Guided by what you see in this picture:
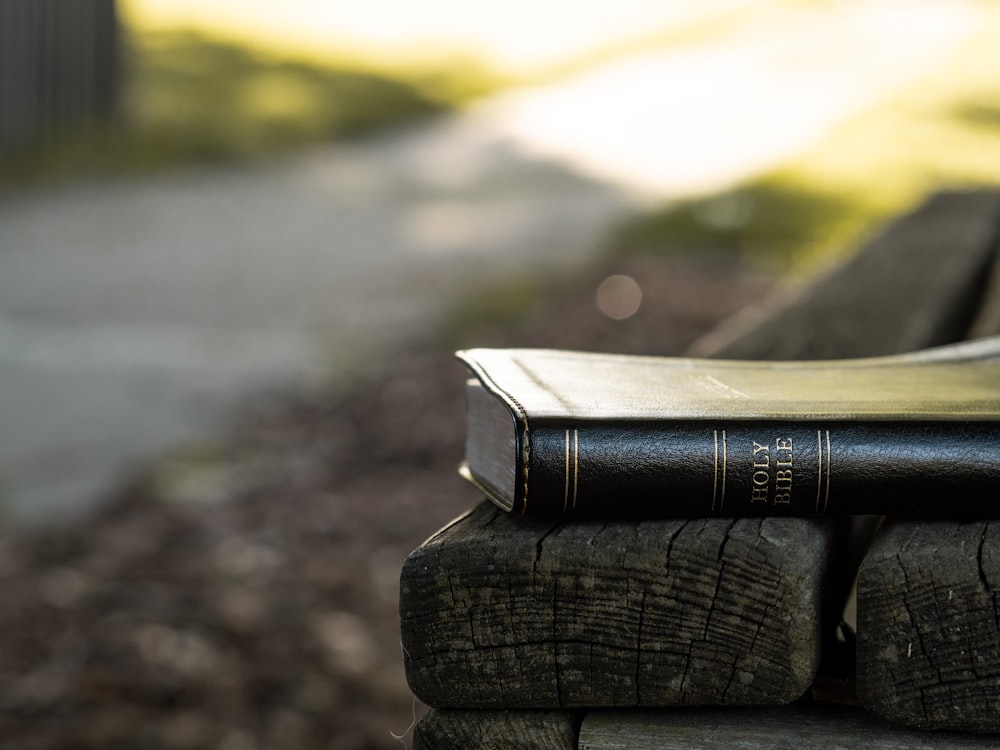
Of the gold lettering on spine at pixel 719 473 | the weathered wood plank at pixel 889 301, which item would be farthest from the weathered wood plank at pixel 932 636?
the weathered wood plank at pixel 889 301

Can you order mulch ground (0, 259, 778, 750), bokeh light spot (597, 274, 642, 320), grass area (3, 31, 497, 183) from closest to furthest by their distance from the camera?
mulch ground (0, 259, 778, 750) < bokeh light spot (597, 274, 642, 320) < grass area (3, 31, 497, 183)

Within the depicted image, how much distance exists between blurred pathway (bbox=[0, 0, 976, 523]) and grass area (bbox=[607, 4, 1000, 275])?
1.15 ft

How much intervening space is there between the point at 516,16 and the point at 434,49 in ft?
5.77

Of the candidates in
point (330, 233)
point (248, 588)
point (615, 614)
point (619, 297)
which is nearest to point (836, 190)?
point (619, 297)

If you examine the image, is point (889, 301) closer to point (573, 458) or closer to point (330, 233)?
point (573, 458)

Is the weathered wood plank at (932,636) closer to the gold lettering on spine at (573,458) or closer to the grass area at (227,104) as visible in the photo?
the gold lettering on spine at (573,458)

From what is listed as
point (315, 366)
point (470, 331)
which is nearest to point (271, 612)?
point (315, 366)

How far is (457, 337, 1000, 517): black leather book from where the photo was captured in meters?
0.97

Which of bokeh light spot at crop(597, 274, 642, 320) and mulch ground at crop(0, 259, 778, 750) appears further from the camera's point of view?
bokeh light spot at crop(597, 274, 642, 320)

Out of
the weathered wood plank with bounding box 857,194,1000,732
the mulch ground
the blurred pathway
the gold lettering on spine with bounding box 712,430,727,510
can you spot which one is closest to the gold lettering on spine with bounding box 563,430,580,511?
the gold lettering on spine with bounding box 712,430,727,510

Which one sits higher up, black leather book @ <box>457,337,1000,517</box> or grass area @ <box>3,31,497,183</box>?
grass area @ <box>3,31,497,183</box>

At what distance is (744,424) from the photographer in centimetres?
99

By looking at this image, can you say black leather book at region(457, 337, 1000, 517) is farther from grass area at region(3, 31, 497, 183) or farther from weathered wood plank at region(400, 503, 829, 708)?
grass area at region(3, 31, 497, 183)

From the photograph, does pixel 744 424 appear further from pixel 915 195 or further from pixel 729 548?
pixel 915 195
